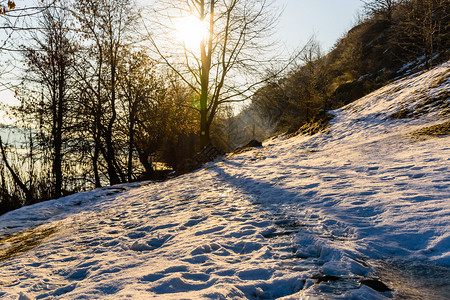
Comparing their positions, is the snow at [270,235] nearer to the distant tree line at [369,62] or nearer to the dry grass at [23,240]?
the dry grass at [23,240]

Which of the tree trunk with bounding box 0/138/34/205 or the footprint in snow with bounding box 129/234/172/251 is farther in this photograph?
the tree trunk with bounding box 0/138/34/205

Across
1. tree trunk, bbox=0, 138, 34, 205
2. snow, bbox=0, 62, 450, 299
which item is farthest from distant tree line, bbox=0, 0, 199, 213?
snow, bbox=0, 62, 450, 299

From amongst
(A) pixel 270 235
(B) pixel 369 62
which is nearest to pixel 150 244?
(A) pixel 270 235

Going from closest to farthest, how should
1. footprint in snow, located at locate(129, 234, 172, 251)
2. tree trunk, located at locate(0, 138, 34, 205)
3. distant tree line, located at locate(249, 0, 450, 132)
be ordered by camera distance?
footprint in snow, located at locate(129, 234, 172, 251) → tree trunk, located at locate(0, 138, 34, 205) → distant tree line, located at locate(249, 0, 450, 132)

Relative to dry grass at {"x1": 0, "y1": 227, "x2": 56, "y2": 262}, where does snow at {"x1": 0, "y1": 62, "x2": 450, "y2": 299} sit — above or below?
below

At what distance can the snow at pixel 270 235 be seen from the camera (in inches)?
88.1

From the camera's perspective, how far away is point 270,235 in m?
3.23

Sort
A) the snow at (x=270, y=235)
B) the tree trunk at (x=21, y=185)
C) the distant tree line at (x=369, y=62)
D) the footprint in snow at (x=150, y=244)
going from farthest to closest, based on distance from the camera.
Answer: the distant tree line at (x=369, y=62) < the tree trunk at (x=21, y=185) < the footprint in snow at (x=150, y=244) < the snow at (x=270, y=235)

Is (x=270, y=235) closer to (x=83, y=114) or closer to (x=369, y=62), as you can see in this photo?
(x=83, y=114)

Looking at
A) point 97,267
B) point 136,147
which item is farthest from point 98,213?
point 136,147

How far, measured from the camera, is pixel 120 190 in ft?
32.9

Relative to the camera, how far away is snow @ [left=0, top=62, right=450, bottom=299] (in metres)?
2.24

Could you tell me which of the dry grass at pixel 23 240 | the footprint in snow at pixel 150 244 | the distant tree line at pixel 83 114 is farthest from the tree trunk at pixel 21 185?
the footprint in snow at pixel 150 244

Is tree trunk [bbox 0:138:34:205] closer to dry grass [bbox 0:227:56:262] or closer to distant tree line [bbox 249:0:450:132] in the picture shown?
dry grass [bbox 0:227:56:262]
